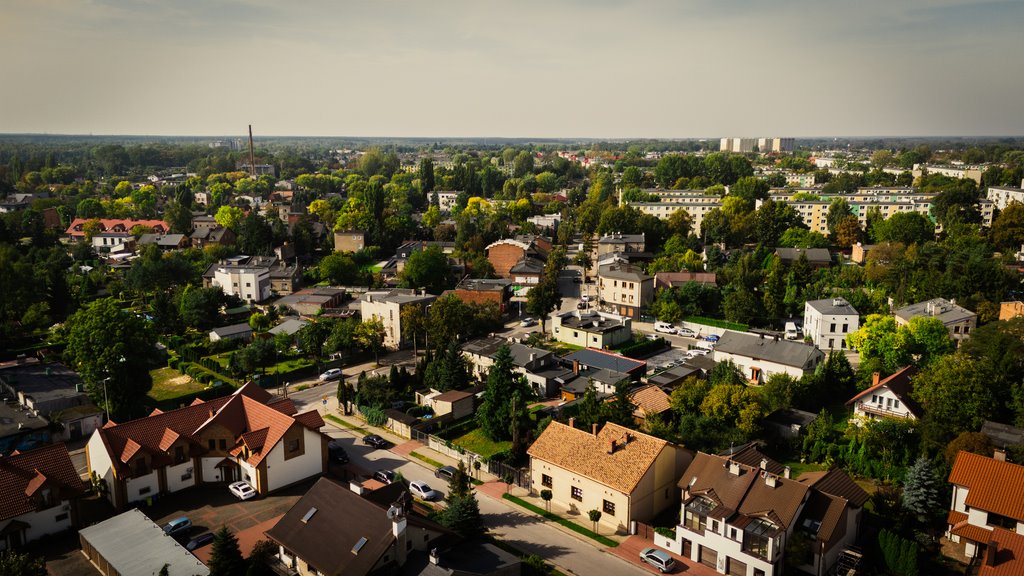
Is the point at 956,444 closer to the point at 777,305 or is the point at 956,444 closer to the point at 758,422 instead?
the point at 758,422

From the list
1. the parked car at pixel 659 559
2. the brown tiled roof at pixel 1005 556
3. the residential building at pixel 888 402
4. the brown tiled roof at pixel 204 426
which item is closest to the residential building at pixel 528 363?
the brown tiled roof at pixel 204 426

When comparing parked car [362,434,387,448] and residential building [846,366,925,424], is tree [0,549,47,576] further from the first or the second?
residential building [846,366,925,424]

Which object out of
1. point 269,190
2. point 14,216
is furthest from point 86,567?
point 269,190

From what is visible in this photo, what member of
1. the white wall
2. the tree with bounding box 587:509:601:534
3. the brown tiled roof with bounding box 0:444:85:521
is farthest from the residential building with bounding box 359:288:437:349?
the tree with bounding box 587:509:601:534

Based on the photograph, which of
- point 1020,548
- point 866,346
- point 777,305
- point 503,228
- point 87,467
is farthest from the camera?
point 503,228

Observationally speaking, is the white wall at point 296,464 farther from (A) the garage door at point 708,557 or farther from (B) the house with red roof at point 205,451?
(A) the garage door at point 708,557
